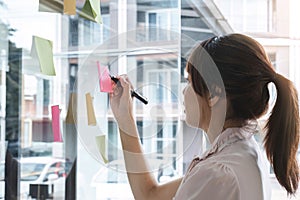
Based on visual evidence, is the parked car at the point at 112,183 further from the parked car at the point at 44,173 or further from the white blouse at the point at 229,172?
the white blouse at the point at 229,172

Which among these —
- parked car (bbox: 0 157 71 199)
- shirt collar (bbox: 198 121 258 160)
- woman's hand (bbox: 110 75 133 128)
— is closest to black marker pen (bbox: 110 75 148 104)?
woman's hand (bbox: 110 75 133 128)

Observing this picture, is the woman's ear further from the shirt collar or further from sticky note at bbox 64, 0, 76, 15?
sticky note at bbox 64, 0, 76, 15

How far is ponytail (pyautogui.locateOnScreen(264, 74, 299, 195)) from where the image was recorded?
0.82 meters

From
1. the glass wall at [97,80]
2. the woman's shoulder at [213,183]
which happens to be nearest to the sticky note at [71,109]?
the glass wall at [97,80]

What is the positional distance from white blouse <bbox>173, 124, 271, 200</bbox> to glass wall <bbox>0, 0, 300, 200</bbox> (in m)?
0.28

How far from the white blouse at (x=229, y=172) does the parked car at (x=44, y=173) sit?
0.72 metres

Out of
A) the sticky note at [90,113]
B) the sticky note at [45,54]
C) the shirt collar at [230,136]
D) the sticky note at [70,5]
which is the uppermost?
the sticky note at [70,5]

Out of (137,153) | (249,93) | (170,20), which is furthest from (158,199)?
(170,20)

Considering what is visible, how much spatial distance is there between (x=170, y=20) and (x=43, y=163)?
2.10 feet

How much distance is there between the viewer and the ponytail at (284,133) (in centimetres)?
82

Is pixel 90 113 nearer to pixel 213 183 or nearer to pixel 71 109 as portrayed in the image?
pixel 71 109

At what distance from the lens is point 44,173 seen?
4.50 ft

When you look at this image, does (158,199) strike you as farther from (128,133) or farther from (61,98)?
(61,98)

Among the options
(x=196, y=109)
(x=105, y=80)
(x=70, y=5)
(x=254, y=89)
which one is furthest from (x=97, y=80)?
(x=254, y=89)
